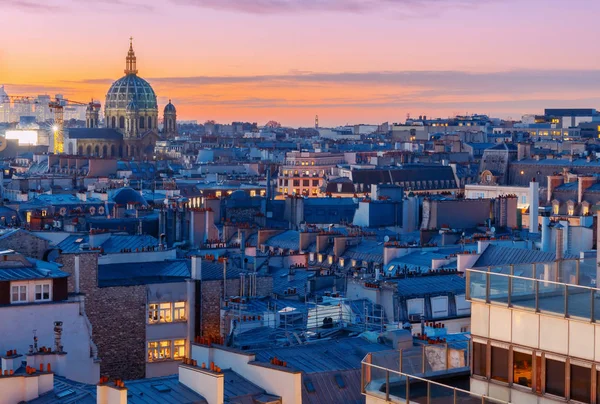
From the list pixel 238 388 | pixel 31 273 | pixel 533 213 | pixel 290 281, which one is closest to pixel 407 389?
pixel 238 388

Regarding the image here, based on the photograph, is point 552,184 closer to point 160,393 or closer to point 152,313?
point 152,313

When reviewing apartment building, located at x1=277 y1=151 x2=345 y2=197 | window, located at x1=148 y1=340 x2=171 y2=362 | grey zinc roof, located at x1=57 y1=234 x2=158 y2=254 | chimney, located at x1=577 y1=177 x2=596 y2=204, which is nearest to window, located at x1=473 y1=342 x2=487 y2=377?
window, located at x1=148 y1=340 x2=171 y2=362

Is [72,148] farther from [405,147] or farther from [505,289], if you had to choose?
[505,289]

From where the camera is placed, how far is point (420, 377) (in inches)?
623

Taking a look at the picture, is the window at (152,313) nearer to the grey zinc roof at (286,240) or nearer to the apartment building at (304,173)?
the grey zinc roof at (286,240)

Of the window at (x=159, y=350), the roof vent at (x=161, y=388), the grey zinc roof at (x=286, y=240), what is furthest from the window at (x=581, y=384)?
the grey zinc roof at (x=286, y=240)

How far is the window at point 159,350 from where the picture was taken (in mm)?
29281

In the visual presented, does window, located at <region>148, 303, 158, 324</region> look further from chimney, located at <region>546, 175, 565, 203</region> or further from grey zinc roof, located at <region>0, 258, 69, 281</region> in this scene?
chimney, located at <region>546, 175, 565, 203</region>

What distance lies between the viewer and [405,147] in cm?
17812

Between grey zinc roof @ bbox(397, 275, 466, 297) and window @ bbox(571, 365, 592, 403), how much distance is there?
17.5 m

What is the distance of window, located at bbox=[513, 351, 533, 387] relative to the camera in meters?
14.8

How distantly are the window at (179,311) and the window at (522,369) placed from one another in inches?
613

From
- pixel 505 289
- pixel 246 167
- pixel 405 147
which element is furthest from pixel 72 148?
pixel 505 289

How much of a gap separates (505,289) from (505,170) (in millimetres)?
84905
